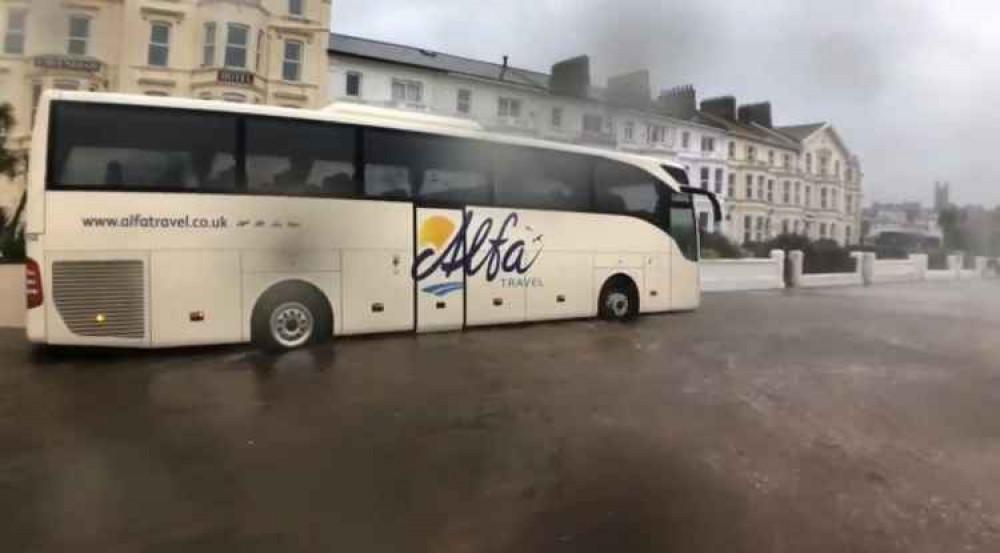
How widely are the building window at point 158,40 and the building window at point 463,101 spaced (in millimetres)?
908

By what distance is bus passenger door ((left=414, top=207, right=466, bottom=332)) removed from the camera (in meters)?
5.79

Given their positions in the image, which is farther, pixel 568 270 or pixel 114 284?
pixel 568 270

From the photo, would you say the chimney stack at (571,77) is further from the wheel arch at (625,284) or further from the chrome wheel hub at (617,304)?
the chrome wheel hub at (617,304)

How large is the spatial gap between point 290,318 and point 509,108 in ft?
12.3

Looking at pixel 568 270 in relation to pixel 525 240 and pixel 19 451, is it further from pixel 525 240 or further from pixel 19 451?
pixel 19 451

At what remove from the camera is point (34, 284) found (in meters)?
4.40

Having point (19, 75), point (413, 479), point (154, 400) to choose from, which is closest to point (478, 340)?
point (154, 400)

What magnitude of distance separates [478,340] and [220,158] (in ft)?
9.07

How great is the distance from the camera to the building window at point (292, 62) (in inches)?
85.1

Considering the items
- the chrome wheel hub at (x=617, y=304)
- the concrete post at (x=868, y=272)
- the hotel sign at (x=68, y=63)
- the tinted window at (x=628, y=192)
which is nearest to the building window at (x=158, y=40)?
the hotel sign at (x=68, y=63)

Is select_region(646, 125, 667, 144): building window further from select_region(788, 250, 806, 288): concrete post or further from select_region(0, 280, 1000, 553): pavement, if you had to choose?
select_region(788, 250, 806, 288): concrete post

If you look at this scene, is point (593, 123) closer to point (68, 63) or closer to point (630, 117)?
point (630, 117)

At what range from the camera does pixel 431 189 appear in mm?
5652

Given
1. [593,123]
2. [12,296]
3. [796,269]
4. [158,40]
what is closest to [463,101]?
[593,123]
